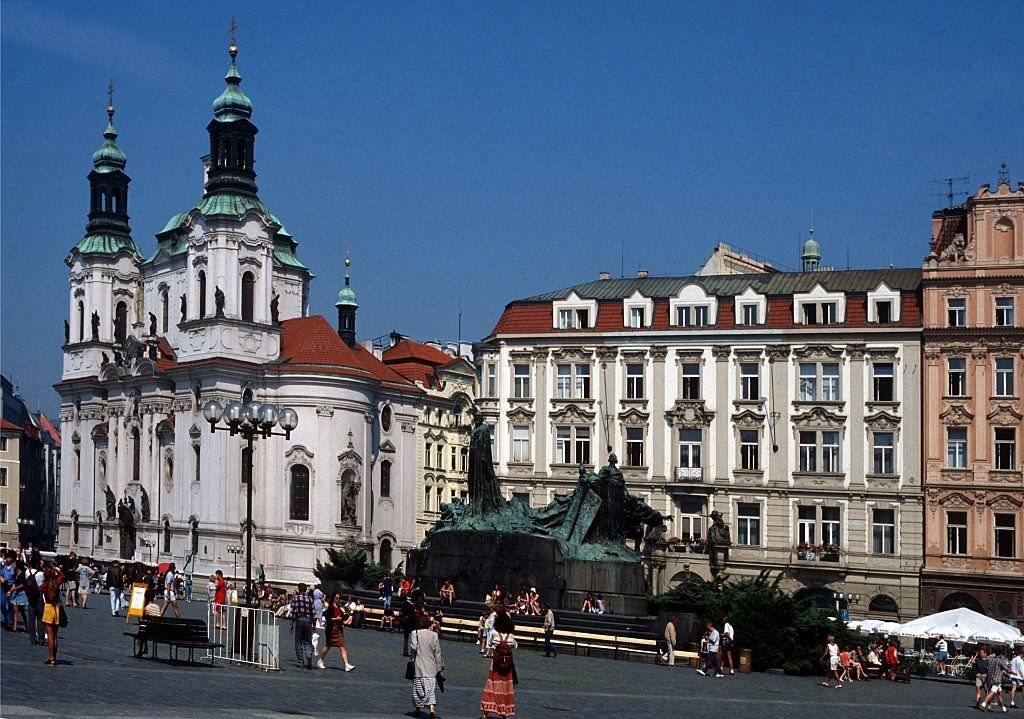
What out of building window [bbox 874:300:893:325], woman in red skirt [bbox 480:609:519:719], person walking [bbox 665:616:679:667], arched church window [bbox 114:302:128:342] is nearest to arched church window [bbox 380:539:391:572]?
arched church window [bbox 114:302:128:342]

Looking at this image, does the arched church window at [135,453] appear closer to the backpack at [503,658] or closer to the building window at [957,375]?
the building window at [957,375]

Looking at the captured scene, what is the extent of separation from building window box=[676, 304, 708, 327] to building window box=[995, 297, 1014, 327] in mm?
11970

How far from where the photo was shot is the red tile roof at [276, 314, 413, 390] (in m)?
86.5

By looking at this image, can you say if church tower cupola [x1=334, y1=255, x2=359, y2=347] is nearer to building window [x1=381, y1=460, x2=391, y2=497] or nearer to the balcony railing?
building window [x1=381, y1=460, x2=391, y2=497]

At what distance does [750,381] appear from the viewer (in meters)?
63.8

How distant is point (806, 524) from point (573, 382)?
11.7 meters

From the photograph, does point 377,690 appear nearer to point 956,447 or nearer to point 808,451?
point 956,447

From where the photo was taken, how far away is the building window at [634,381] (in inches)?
2589

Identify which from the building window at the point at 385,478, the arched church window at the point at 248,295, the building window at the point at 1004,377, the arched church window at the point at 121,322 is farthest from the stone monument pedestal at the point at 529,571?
the arched church window at the point at 121,322

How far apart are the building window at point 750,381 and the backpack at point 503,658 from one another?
42.1m

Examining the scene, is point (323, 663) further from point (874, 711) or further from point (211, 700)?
point (874, 711)

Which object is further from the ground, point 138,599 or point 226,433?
point 226,433

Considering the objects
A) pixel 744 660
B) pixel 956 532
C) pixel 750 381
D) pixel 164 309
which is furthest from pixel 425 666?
pixel 164 309

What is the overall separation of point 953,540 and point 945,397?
18.0 feet
